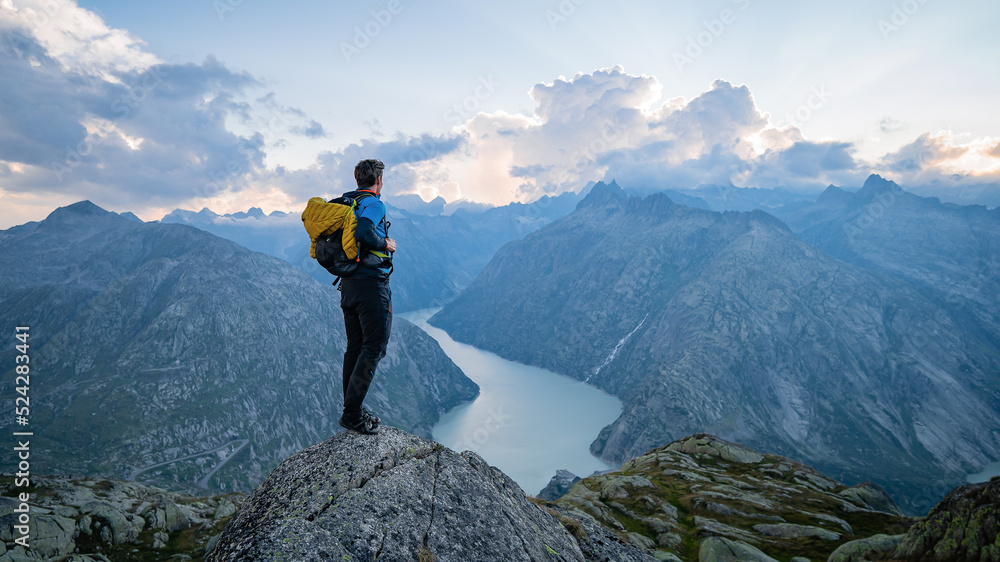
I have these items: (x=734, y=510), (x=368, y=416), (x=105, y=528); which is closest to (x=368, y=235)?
(x=368, y=416)

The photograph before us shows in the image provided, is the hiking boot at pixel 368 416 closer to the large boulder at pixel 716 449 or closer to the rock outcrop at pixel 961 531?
the rock outcrop at pixel 961 531

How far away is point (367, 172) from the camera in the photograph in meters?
11.1

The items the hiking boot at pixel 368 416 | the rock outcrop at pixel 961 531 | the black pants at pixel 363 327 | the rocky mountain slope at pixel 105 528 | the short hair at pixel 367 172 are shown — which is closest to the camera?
the black pants at pixel 363 327

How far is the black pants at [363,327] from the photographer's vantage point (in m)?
10.5

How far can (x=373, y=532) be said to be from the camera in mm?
8812

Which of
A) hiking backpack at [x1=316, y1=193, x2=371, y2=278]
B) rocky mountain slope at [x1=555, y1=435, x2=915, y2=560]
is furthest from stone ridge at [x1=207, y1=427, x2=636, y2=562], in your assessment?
rocky mountain slope at [x1=555, y1=435, x2=915, y2=560]

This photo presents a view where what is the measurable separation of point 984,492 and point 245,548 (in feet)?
92.1

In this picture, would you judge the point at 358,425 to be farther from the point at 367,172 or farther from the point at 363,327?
the point at 367,172

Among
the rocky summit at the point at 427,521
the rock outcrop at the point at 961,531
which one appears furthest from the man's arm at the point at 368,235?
the rock outcrop at the point at 961,531

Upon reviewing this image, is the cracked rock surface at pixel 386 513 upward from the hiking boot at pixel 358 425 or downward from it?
downward

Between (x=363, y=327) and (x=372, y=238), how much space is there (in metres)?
2.21

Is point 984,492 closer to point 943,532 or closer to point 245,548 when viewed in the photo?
point 943,532

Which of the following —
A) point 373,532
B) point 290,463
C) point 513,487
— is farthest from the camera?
point 513,487

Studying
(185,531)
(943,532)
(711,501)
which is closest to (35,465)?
(185,531)
